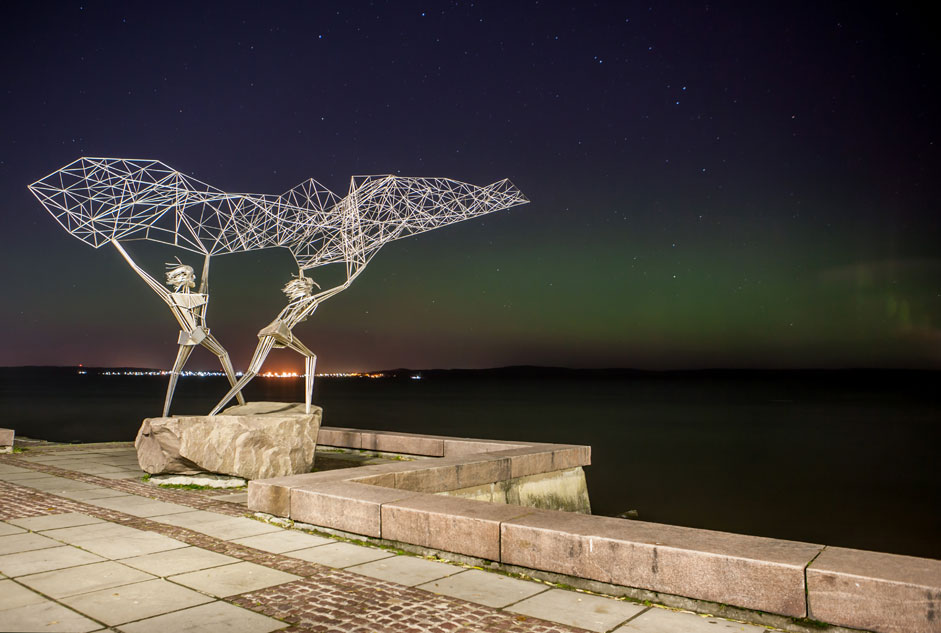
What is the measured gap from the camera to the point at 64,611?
498 cm

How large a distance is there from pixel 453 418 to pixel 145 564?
48426 mm

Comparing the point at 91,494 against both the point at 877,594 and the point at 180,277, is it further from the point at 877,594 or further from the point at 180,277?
the point at 877,594

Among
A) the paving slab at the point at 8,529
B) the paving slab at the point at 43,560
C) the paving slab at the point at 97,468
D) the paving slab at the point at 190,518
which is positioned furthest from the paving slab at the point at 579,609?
the paving slab at the point at 97,468

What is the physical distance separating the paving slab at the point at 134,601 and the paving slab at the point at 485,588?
1.89 m

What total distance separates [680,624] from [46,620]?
4545mm

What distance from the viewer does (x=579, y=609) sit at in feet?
17.2

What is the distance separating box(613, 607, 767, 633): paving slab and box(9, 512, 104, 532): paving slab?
6.46 m

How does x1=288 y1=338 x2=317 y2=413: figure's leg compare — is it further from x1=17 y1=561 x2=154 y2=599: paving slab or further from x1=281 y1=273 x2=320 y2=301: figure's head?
x1=17 y1=561 x2=154 y2=599: paving slab

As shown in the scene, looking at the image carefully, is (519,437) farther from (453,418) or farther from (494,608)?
(494,608)

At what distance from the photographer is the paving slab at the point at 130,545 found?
6656mm

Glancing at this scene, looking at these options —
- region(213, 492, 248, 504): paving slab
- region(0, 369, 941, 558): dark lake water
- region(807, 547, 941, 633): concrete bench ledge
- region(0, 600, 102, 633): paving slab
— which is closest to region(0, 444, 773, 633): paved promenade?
region(0, 600, 102, 633): paving slab

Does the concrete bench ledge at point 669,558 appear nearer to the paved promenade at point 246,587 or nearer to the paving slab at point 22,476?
the paved promenade at point 246,587

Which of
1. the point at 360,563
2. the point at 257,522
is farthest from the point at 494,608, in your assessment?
the point at 257,522

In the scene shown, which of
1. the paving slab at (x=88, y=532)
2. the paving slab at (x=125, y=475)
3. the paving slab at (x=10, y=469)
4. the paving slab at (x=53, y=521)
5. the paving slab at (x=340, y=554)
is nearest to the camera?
the paving slab at (x=340, y=554)
